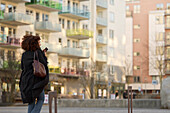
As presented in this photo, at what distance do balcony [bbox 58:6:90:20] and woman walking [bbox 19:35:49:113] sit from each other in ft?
191

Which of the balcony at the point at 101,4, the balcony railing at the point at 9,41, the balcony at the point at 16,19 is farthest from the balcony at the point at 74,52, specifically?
the balcony at the point at 101,4

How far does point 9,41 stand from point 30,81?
4791 cm

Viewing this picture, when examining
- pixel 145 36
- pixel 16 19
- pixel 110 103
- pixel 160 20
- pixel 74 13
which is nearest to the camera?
pixel 110 103

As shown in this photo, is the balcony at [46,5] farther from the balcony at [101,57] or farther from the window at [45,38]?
the balcony at [101,57]

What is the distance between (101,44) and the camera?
3137 inches

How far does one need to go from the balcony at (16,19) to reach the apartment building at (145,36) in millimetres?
43722

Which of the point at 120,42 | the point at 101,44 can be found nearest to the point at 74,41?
the point at 101,44

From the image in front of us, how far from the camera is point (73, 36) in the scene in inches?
2798

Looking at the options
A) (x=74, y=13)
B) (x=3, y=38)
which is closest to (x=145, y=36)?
(x=74, y=13)

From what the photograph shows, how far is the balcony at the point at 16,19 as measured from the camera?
57.1 meters

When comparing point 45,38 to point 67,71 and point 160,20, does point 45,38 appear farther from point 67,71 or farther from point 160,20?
point 160,20

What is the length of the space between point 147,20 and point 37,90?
96.7 meters

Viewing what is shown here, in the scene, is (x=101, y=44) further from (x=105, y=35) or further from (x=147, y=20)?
(x=147, y=20)

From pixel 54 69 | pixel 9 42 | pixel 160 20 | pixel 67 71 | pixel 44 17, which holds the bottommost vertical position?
pixel 67 71
